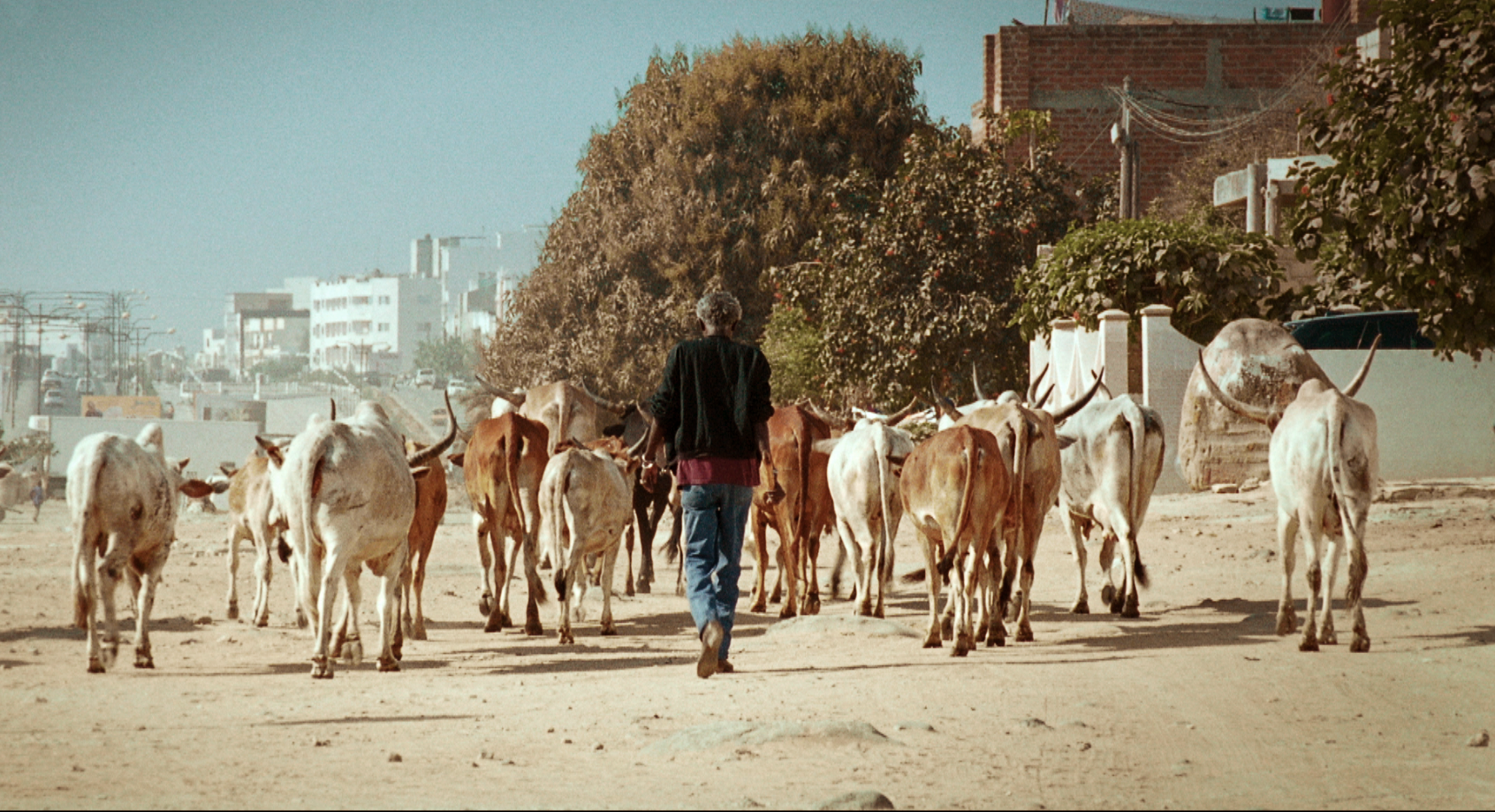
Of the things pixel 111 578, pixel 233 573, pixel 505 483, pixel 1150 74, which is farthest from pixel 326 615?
pixel 1150 74

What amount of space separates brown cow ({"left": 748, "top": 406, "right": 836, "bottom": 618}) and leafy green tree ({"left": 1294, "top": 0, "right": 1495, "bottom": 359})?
5.37 metres

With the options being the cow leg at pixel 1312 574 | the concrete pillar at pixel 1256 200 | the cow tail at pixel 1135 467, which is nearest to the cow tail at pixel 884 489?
the cow tail at pixel 1135 467

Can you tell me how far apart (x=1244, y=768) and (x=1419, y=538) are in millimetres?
9381

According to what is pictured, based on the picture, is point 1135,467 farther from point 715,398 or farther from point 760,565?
point 715,398

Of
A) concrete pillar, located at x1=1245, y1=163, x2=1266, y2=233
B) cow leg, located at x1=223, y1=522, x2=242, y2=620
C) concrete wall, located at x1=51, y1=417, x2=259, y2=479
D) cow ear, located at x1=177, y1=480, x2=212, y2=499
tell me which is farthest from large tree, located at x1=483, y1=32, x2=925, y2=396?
cow ear, located at x1=177, y1=480, x2=212, y2=499

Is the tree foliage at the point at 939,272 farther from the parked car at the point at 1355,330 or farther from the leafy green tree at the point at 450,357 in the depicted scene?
the leafy green tree at the point at 450,357

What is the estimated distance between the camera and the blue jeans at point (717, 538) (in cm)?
924

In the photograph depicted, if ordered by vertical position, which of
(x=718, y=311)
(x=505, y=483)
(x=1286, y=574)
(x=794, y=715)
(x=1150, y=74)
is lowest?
(x=794, y=715)

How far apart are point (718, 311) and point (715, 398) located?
537 millimetres

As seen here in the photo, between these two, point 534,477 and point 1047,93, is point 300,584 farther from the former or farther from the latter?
point 1047,93

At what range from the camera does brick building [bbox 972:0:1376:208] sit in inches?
1539

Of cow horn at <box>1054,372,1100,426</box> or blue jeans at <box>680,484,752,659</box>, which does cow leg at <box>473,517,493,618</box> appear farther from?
cow horn at <box>1054,372,1100,426</box>

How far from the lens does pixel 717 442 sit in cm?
935

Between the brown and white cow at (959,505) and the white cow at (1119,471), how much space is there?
2.05 metres
